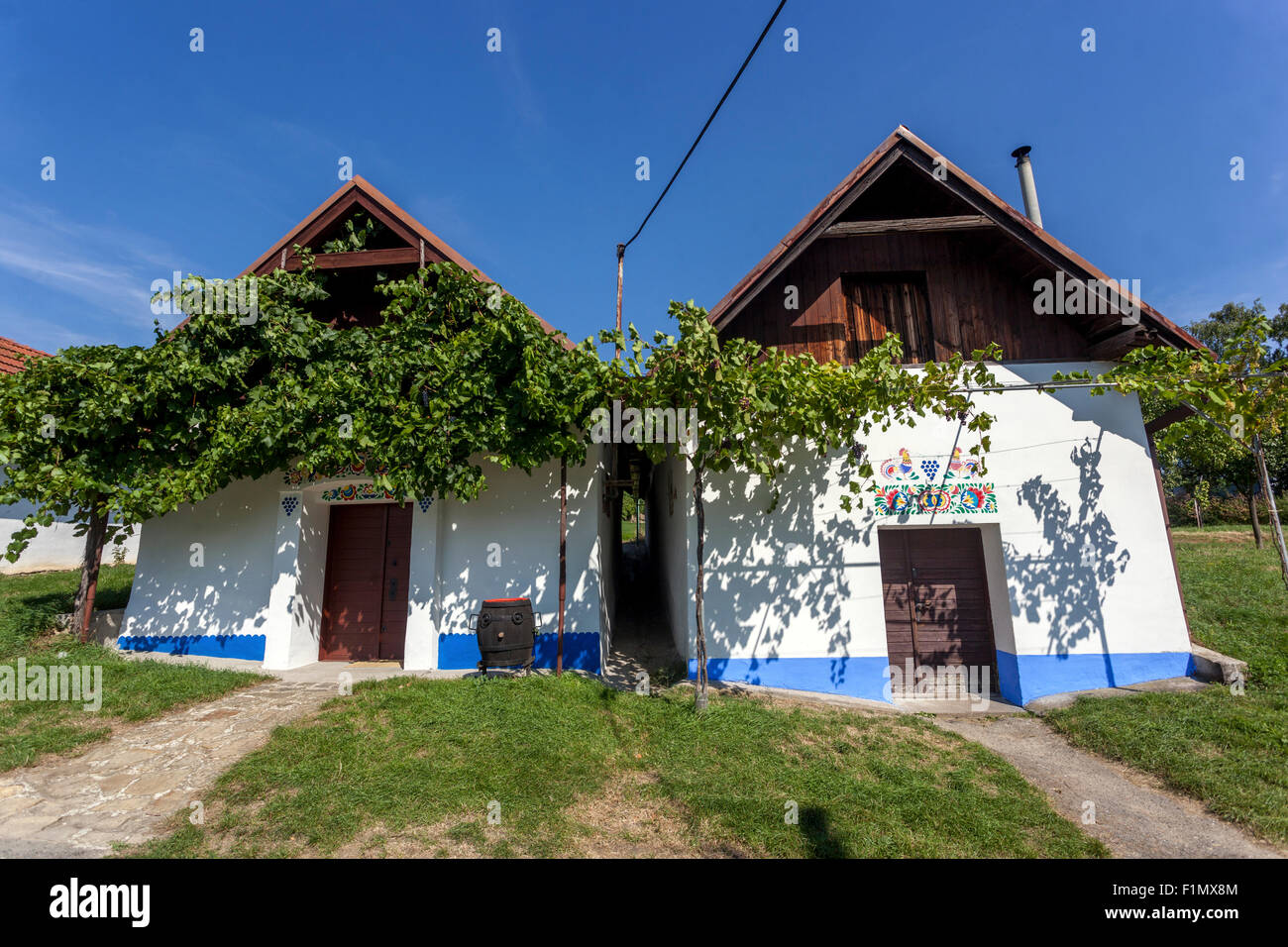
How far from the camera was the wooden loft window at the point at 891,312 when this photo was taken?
7.89 meters

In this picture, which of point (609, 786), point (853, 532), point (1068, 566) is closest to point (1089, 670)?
point (1068, 566)

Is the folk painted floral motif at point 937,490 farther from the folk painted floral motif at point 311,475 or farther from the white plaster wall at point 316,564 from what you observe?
the folk painted floral motif at point 311,475

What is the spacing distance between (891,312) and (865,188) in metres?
1.78

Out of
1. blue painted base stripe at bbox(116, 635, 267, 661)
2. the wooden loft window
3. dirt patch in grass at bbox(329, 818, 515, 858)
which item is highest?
the wooden loft window

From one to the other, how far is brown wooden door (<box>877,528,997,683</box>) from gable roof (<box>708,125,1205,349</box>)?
3.64m

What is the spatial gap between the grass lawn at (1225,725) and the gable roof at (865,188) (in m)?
4.09

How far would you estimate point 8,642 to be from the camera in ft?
24.9

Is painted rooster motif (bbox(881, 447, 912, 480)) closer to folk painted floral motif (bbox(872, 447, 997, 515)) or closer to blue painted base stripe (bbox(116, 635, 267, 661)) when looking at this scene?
folk painted floral motif (bbox(872, 447, 997, 515))

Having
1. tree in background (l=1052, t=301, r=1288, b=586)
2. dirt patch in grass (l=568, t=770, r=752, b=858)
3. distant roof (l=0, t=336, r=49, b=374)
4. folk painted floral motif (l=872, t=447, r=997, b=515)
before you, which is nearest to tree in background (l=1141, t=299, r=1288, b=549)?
tree in background (l=1052, t=301, r=1288, b=586)

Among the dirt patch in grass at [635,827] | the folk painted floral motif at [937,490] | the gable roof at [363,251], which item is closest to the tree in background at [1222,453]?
the folk painted floral motif at [937,490]

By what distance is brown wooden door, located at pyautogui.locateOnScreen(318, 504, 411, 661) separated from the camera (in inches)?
344

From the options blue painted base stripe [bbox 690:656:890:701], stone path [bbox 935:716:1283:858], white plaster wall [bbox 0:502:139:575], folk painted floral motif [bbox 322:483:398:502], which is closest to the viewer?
stone path [bbox 935:716:1283:858]

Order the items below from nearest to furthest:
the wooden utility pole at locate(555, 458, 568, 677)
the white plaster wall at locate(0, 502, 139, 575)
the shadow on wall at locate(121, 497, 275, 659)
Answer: the wooden utility pole at locate(555, 458, 568, 677), the shadow on wall at locate(121, 497, 275, 659), the white plaster wall at locate(0, 502, 139, 575)
